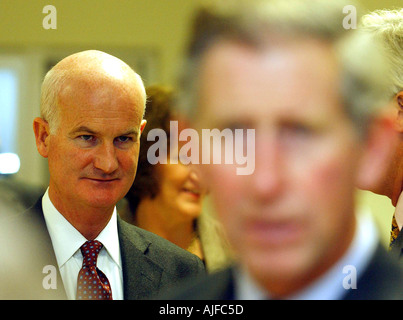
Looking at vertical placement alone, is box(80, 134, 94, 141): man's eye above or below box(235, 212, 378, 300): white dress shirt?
above

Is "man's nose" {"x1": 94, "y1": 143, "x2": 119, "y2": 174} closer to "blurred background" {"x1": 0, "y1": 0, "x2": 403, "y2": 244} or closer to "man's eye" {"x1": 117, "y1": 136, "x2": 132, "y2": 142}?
"man's eye" {"x1": 117, "y1": 136, "x2": 132, "y2": 142}

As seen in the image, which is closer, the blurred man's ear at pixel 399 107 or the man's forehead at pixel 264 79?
the man's forehead at pixel 264 79

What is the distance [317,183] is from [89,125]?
0.42 m

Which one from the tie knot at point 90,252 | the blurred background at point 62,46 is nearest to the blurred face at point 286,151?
the blurred background at point 62,46

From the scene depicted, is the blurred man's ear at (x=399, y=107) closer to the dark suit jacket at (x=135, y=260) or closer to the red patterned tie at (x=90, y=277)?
the dark suit jacket at (x=135, y=260)

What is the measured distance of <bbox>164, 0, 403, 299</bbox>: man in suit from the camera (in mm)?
756

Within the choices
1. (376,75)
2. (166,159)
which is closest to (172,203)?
(166,159)

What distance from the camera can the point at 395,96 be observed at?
3.35 feet

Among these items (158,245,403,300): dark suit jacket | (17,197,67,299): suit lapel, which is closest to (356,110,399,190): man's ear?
(158,245,403,300): dark suit jacket

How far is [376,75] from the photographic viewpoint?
78 cm

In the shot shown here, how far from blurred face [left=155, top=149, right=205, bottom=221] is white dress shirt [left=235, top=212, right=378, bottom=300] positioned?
20 centimetres

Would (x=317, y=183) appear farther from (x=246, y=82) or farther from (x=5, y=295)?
(x=5, y=295)

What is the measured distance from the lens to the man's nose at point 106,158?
37.5 inches

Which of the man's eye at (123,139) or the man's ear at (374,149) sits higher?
the man's eye at (123,139)
